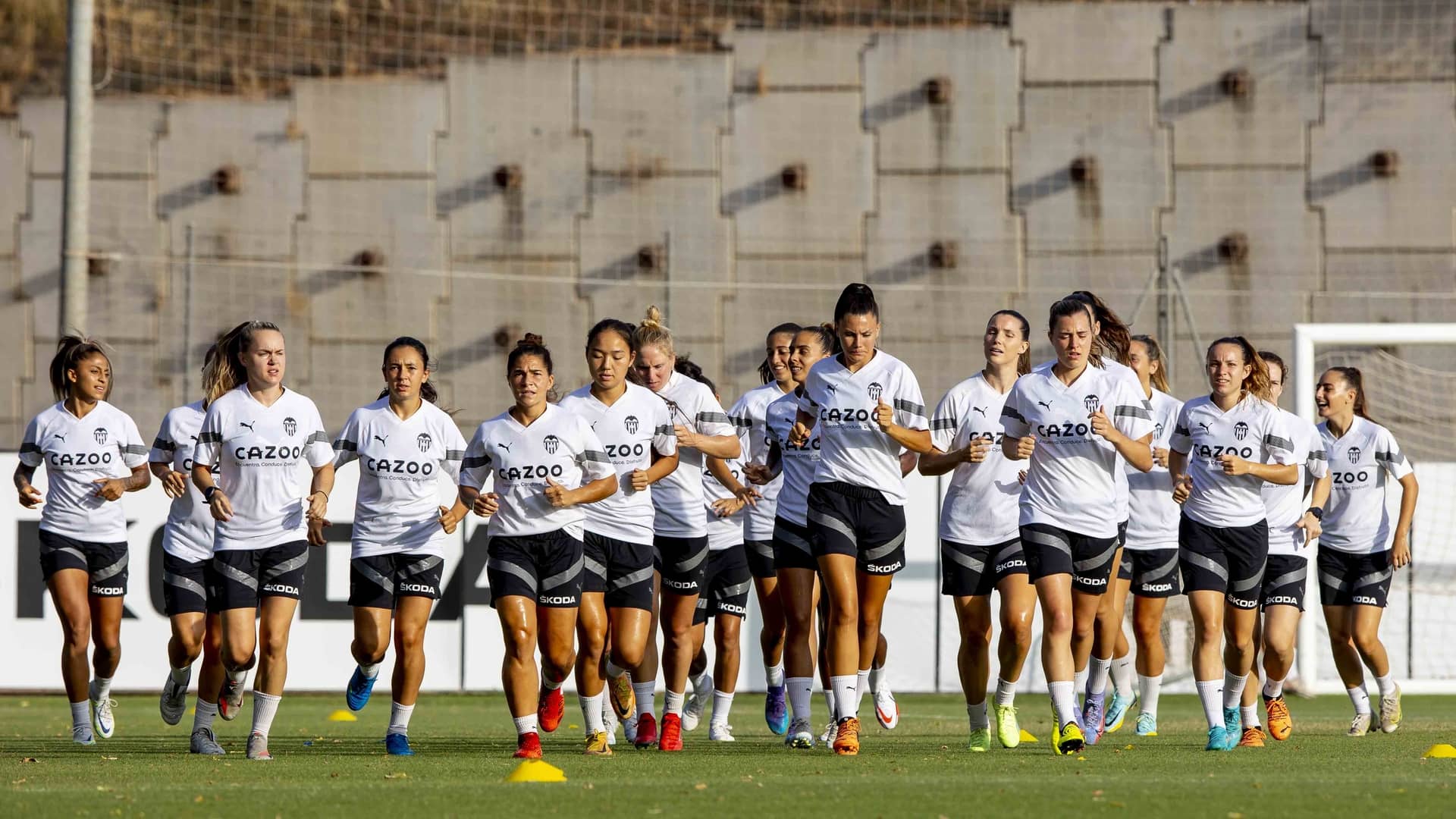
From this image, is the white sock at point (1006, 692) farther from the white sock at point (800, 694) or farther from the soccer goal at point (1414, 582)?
the soccer goal at point (1414, 582)

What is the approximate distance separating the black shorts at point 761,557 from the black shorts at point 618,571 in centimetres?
135

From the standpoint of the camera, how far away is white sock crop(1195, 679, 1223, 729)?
891 cm

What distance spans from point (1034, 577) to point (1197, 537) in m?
1.17

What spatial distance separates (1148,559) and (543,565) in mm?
3706

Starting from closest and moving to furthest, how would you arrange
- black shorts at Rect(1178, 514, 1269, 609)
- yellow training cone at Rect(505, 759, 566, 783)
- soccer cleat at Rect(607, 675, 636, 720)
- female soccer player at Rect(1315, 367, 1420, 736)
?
yellow training cone at Rect(505, 759, 566, 783) < black shorts at Rect(1178, 514, 1269, 609) < soccer cleat at Rect(607, 675, 636, 720) < female soccer player at Rect(1315, 367, 1420, 736)

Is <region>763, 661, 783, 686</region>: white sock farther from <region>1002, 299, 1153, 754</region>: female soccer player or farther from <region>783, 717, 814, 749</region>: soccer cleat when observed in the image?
<region>1002, 299, 1153, 754</region>: female soccer player

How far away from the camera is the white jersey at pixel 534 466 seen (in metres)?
8.41

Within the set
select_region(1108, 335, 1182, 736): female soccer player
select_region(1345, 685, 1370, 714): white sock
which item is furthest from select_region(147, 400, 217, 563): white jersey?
select_region(1345, 685, 1370, 714): white sock

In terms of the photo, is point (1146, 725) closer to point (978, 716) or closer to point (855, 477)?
point (978, 716)

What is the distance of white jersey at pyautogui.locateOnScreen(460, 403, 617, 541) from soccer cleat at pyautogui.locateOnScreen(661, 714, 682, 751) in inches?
47.7

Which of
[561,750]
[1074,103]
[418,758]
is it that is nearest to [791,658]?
[561,750]

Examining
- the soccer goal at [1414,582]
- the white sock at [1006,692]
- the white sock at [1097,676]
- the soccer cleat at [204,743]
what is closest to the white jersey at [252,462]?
the soccer cleat at [204,743]

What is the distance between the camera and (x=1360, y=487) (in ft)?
36.2

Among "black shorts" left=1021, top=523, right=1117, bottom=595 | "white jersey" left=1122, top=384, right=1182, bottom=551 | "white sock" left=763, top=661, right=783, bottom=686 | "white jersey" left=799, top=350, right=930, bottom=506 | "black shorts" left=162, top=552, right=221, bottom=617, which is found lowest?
"white sock" left=763, top=661, right=783, bottom=686
